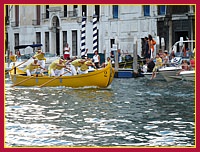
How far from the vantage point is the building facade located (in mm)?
30250

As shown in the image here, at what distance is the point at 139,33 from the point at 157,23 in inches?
41.0

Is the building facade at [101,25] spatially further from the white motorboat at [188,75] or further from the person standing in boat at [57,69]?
the person standing in boat at [57,69]

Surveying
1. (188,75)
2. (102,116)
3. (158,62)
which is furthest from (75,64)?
(102,116)

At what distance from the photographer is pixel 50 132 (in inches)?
384

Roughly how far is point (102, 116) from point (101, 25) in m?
21.8

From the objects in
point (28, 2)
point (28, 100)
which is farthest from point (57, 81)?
point (28, 2)

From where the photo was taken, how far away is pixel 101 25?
110 ft

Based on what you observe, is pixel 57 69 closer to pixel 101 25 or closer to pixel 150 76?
pixel 150 76

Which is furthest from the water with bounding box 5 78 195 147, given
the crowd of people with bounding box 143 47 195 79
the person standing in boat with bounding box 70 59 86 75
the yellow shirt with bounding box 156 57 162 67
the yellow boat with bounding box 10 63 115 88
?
the yellow shirt with bounding box 156 57 162 67

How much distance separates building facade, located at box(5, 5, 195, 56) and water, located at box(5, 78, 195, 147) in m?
7.95

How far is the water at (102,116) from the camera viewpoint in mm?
8992

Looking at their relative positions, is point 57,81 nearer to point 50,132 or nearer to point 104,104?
point 104,104

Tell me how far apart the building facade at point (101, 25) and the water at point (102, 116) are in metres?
7.95

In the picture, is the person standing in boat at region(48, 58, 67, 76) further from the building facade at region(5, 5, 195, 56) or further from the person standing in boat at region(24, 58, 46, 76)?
the building facade at region(5, 5, 195, 56)
